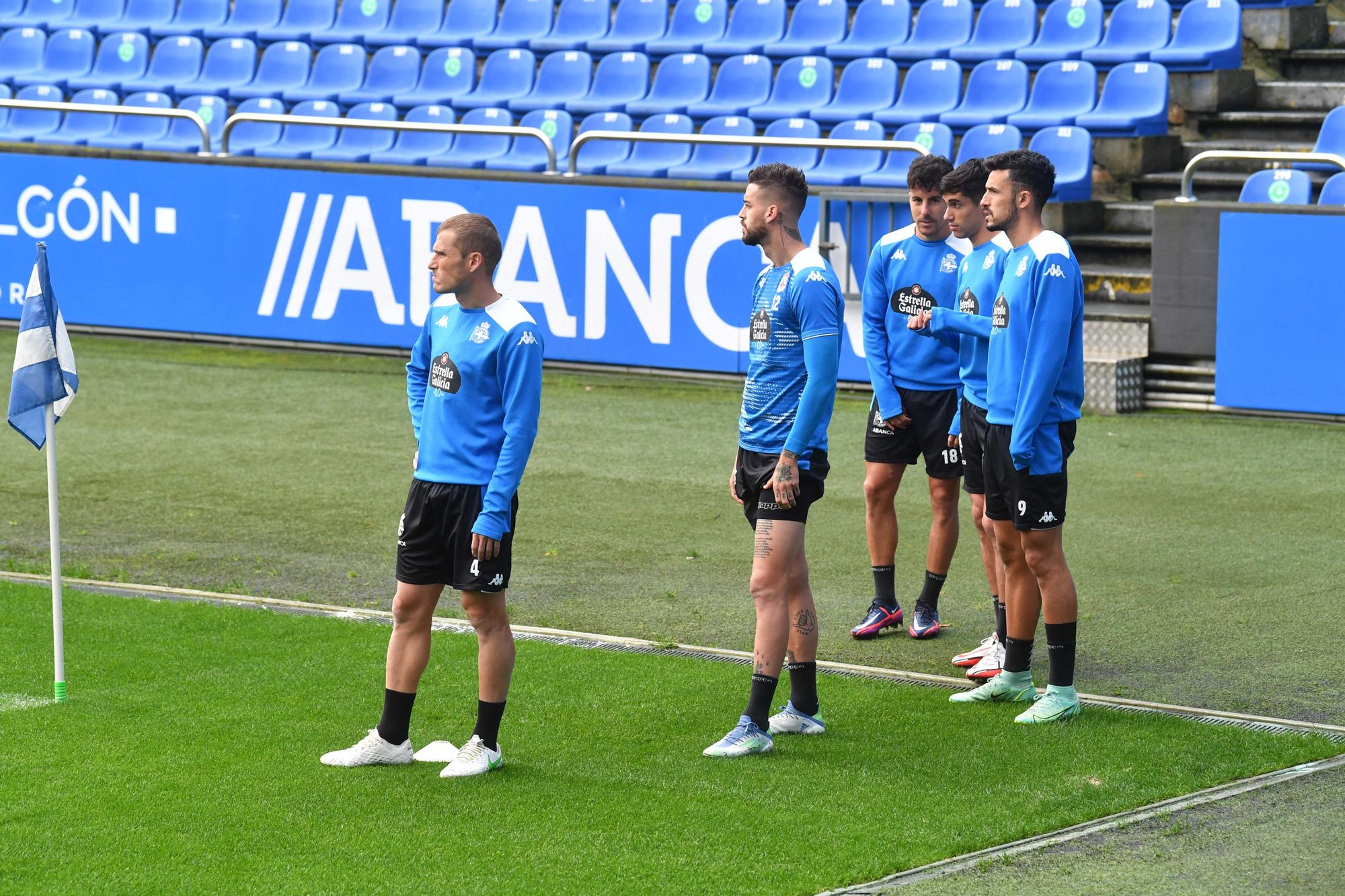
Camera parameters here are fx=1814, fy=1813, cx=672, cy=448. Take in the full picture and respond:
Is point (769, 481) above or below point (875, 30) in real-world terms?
below

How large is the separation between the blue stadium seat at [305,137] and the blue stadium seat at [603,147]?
2.68 meters

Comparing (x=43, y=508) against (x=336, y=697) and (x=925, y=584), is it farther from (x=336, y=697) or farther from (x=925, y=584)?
(x=925, y=584)

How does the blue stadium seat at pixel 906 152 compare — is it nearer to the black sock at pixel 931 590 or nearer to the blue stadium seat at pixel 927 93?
the blue stadium seat at pixel 927 93

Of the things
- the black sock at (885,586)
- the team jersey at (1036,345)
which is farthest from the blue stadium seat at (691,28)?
the team jersey at (1036,345)

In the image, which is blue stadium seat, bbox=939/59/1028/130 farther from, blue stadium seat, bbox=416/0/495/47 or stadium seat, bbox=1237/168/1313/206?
blue stadium seat, bbox=416/0/495/47

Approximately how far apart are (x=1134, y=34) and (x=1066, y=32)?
587mm

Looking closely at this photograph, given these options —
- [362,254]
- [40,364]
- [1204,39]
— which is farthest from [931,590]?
[1204,39]

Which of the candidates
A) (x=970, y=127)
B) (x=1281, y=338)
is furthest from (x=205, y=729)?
(x=970, y=127)

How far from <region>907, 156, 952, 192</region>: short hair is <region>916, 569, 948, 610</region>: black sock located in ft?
5.34

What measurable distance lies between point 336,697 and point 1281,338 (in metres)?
8.09

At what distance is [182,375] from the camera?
14.4m

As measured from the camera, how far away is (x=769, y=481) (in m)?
6.12

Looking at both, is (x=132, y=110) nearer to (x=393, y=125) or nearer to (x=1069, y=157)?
(x=393, y=125)

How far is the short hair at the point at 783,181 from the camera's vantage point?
6.08 m
